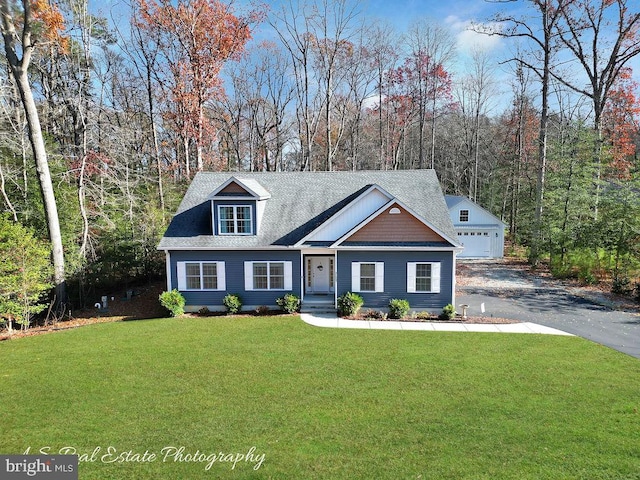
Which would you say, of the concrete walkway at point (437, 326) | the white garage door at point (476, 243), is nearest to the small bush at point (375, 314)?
the concrete walkway at point (437, 326)

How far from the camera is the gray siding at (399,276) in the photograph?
52.9 feet

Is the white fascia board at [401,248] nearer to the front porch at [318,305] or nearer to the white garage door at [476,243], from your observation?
the front porch at [318,305]

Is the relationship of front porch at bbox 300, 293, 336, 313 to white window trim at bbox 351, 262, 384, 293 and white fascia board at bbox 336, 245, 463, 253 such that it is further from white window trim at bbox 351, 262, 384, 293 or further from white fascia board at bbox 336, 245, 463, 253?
white fascia board at bbox 336, 245, 463, 253

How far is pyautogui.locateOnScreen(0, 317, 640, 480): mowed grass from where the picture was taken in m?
6.54

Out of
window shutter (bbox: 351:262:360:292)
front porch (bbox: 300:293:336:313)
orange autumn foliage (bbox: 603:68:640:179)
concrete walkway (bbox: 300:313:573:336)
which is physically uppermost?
orange autumn foliage (bbox: 603:68:640:179)

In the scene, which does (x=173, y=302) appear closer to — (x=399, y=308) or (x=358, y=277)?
(x=358, y=277)

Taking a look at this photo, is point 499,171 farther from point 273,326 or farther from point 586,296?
point 273,326

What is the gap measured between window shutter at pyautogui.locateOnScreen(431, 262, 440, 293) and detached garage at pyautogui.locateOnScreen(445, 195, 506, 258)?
14.8m

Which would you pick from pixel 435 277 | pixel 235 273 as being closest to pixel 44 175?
pixel 235 273

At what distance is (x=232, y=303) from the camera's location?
16422mm

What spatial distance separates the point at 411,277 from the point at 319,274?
4.13m

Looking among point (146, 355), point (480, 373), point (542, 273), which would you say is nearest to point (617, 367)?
point (480, 373)

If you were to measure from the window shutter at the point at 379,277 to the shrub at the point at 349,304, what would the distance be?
3.10 ft

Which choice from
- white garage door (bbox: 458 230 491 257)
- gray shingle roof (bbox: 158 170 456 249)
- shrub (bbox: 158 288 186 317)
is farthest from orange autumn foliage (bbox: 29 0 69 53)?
white garage door (bbox: 458 230 491 257)
